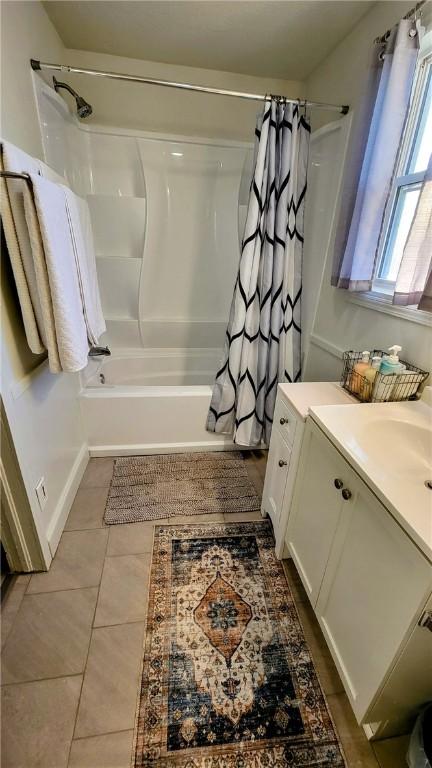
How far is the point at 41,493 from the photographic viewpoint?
1313 mm

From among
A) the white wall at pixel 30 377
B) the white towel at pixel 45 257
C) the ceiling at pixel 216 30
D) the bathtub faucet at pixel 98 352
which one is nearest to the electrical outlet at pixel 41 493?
the white wall at pixel 30 377

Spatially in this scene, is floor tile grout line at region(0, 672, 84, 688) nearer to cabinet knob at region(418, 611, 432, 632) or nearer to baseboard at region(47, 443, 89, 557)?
baseboard at region(47, 443, 89, 557)

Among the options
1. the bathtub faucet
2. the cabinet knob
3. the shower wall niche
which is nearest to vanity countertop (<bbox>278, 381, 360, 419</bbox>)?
the cabinet knob

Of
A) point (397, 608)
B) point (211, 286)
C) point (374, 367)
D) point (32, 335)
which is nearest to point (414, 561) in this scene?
point (397, 608)

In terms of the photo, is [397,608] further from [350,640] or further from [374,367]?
[374,367]

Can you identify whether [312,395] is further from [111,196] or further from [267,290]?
[111,196]

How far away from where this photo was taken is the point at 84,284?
146 cm

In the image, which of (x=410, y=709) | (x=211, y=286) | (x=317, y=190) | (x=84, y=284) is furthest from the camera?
(x=211, y=286)

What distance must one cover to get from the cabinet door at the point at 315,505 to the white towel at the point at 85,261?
3.76 ft

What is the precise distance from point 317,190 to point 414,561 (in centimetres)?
188

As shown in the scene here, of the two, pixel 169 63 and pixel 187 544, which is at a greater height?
pixel 169 63

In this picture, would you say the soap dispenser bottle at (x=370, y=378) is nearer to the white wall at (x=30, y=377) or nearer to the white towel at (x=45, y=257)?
the white towel at (x=45, y=257)

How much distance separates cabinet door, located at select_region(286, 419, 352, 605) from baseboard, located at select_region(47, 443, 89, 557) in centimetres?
107

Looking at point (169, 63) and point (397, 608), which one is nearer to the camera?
point (397, 608)
